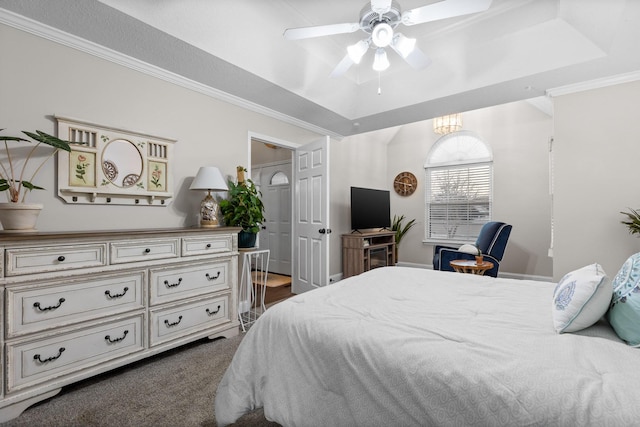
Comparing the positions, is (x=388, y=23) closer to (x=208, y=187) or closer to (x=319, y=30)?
(x=319, y=30)

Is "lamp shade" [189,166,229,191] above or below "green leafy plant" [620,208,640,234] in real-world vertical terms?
above

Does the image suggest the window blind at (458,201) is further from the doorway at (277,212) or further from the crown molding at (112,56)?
the crown molding at (112,56)

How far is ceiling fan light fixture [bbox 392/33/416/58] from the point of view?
7.19 feet

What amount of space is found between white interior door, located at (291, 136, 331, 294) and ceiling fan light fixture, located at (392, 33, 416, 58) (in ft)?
4.66

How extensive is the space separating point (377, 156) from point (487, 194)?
6.72ft

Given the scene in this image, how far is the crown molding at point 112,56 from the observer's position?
6.63 feet

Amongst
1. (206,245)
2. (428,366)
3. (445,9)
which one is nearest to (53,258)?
(206,245)

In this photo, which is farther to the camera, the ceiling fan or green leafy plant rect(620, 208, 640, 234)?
green leafy plant rect(620, 208, 640, 234)

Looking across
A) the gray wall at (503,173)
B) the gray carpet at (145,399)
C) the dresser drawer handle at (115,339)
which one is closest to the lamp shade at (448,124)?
the gray wall at (503,173)

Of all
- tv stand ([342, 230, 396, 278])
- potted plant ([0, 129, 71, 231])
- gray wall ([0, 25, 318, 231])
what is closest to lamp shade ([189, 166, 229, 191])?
gray wall ([0, 25, 318, 231])

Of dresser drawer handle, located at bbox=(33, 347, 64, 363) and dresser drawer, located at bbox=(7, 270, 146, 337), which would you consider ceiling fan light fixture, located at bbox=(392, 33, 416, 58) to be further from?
dresser drawer handle, located at bbox=(33, 347, 64, 363)

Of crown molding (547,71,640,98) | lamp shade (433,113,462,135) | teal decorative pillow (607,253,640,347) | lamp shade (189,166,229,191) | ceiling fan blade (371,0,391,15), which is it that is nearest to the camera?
teal decorative pillow (607,253,640,347)

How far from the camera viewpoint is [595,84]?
120 inches

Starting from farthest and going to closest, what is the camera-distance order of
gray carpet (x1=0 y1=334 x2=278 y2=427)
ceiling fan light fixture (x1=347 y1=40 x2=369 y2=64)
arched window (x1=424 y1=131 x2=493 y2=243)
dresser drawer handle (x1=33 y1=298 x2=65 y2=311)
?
arched window (x1=424 y1=131 x2=493 y2=243)
ceiling fan light fixture (x1=347 y1=40 x2=369 y2=64)
dresser drawer handle (x1=33 y1=298 x2=65 y2=311)
gray carpet (x1=0 y1=334 x2=278 y2=427)
